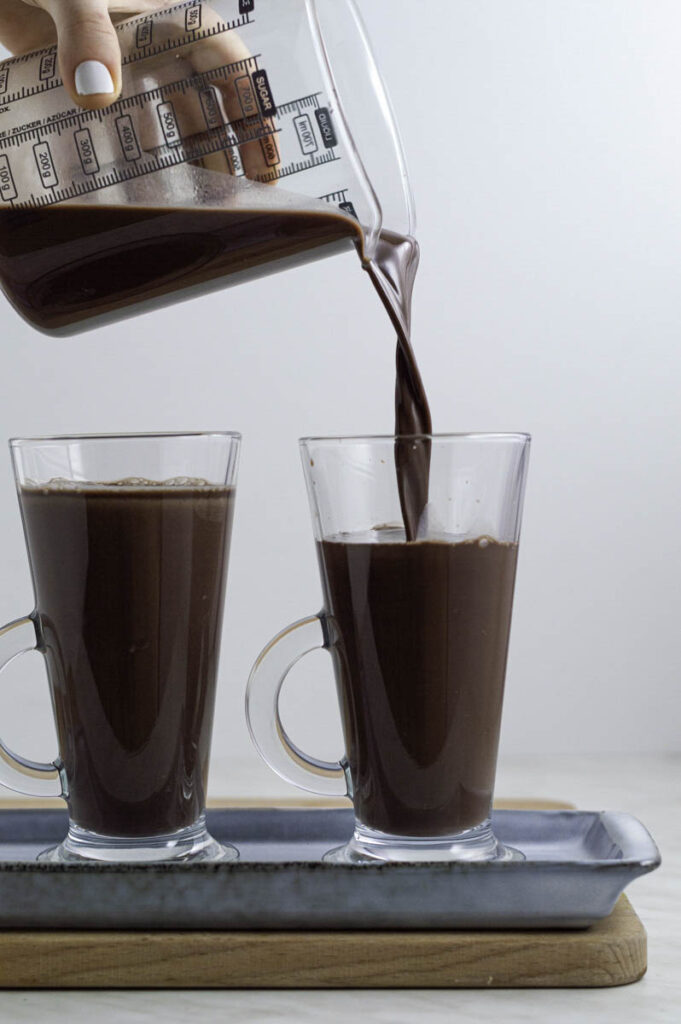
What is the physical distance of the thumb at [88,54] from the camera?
745 mm

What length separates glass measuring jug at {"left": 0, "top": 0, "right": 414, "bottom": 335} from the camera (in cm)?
78

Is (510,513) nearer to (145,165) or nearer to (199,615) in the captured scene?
(199,615)

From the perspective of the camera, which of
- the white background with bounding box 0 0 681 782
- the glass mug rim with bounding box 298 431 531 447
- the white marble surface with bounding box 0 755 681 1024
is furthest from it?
the white background with bounding box 0 0 681 782

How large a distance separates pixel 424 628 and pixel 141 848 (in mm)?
231

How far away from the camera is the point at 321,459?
80 centimetres

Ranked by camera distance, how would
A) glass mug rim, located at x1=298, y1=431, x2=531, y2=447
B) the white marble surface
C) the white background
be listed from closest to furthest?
the white marble surface, glass mug rim, located at x1=298, y1=431, x2=531, y2=447, the white background

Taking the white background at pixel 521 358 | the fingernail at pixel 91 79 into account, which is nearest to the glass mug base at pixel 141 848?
the fingernail at pixel 91 79

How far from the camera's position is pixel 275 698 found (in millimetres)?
824

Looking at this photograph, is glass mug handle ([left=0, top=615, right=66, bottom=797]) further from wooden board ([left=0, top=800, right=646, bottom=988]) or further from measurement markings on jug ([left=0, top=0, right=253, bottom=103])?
measurement markings on jug ([left=0, top=0, right=253, bottom=103])

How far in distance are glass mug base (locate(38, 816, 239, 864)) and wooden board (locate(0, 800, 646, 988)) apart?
0.30ft

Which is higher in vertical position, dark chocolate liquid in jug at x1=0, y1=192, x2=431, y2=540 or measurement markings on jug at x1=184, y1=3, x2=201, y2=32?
measurement markings on jug at x1=184, y1=3, x2=201, y2=32

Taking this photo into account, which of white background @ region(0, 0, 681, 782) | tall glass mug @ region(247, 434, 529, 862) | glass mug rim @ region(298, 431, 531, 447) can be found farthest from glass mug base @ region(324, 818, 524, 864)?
white background @ region(0, 0, 681, 782)

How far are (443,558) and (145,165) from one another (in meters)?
0.31

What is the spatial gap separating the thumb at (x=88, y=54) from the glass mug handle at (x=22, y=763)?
1.10 feet
